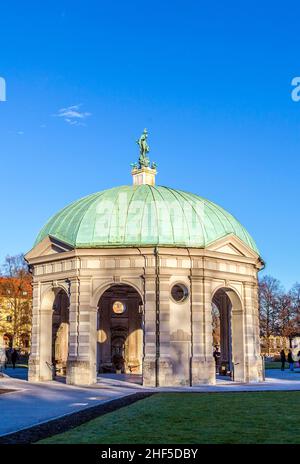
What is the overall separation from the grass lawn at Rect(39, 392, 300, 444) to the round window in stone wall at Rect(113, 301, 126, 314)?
802 inches

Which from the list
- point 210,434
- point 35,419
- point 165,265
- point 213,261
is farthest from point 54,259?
point 210,434

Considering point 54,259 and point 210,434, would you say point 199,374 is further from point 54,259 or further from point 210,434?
point 210,434

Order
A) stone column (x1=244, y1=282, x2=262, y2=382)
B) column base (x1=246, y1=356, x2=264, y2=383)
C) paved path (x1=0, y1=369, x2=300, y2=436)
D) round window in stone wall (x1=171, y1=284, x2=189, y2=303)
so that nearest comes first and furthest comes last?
paved path (x1=0, y1=369, x2=300, y2=436), round window in stone wall (x1=171, y1=284, x2=189, y2=303), column base (x1=246, y1=356, x2=264, y2=383), stone column (x1=244, y1=282, x2=262, y2=382)

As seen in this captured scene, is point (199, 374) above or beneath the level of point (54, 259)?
beneath

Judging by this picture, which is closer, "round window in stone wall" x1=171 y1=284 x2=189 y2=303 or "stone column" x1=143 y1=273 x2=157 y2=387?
"stone column" x1=143 y1=273 x2=157 y2=387

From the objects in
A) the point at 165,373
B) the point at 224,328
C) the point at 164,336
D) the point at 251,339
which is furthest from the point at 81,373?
the point at 224,328

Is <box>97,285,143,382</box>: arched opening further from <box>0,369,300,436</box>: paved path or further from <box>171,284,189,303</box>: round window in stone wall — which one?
<box>171,284,189,303</box>: round window in stone wall

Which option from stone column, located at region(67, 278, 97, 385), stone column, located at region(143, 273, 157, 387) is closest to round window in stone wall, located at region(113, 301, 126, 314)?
stone column, located at region(67, 278, 97, 385)

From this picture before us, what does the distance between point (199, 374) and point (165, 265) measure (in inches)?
245

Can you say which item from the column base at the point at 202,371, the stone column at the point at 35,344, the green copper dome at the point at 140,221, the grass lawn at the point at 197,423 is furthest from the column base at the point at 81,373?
the grass lawn at the point at 197,423

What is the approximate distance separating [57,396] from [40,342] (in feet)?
34.9

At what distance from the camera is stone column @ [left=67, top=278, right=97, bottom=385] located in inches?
1332

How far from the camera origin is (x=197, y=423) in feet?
56.1
